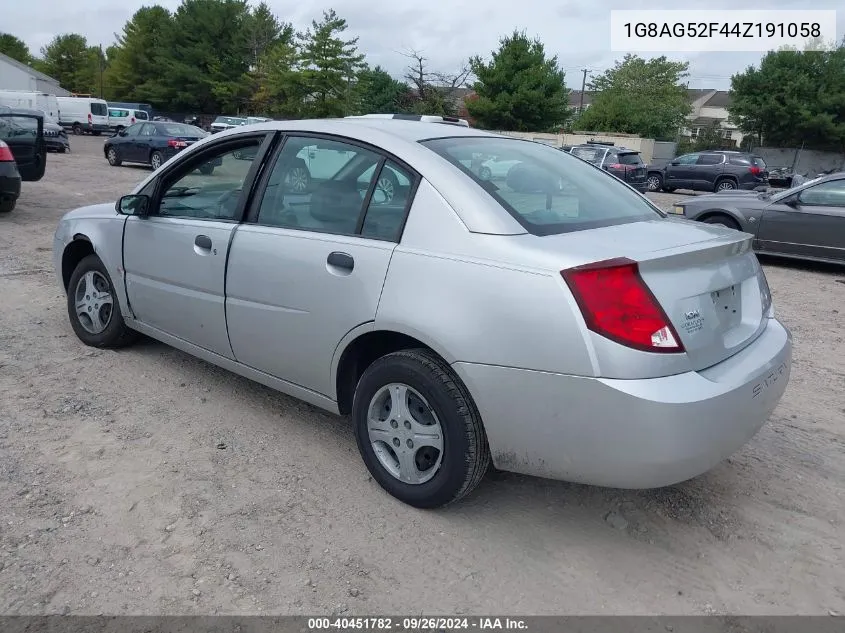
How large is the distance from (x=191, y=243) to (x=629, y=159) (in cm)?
1950

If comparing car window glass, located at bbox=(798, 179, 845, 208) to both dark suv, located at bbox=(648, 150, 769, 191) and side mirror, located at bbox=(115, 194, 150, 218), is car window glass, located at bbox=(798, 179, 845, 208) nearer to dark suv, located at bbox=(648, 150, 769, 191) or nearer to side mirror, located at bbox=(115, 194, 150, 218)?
side mirror, located at bbox=(115, 194, 150, 218)

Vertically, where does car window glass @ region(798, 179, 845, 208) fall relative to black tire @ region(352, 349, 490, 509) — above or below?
above

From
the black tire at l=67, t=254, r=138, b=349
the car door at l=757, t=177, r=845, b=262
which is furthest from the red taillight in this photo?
the car door at l=757, t=177, r=845, b=262

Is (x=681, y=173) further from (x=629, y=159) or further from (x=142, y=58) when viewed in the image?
(x=142, y=58)

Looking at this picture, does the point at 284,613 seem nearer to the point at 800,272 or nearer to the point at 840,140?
the point at 800,272

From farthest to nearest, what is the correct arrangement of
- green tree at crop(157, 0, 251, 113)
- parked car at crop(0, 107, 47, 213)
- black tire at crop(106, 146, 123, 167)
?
green tree at crop(157, 0, 251, 113) → black tire at crop(106, 146, 123, 167) → parked car at crop(0, 107, 47, 213)

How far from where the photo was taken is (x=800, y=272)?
31.7ft

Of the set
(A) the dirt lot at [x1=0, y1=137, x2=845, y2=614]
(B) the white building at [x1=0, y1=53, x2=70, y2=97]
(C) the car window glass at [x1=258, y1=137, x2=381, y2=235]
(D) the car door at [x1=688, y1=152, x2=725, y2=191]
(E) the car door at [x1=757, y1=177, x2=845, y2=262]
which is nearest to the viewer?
(A) the dirt lot at [x1=0, y1=137, x2=845, y2=614]

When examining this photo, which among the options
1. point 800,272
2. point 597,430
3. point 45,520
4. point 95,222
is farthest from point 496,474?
point 800,272

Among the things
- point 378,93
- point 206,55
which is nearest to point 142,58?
point 206,55

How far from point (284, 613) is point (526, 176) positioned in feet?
6.98

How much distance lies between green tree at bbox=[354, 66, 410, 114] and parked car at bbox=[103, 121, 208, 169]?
25.4 metres

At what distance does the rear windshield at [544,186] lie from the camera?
302 centimetres

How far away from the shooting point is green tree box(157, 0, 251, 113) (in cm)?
6025
